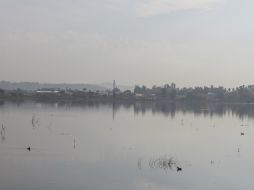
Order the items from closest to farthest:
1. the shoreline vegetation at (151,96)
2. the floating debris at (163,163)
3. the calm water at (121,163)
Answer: the calm water at (121,163)
the floating debris at (163,163)
the shoreline vegetation at (151,96)

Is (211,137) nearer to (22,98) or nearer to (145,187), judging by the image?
(145,187)

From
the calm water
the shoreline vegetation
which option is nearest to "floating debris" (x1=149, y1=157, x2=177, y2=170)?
the calm water

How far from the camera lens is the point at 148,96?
15775 cm

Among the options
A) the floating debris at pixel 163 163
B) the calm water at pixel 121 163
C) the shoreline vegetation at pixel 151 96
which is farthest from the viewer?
the shoreline vegetation at pixel 151 96

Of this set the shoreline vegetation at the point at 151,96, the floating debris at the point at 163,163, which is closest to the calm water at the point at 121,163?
the floating debris at the point at 163,163

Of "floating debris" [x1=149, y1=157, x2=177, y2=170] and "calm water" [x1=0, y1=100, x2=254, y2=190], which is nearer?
"calm water" [x1=0, y1=100, x2=254, y2=190]

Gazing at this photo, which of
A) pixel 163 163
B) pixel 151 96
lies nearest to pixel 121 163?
pixel 163 163

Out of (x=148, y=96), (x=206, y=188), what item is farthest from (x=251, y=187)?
(x=148, y=96)

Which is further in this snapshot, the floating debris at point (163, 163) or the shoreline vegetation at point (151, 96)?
the shoreline vegetation at point (151, 96)

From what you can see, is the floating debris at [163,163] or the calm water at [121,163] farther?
the floating debris at [163,163]

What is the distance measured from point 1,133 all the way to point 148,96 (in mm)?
126009

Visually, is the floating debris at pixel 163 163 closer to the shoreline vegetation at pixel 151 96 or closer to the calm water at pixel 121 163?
the calm water at pixel 121 163

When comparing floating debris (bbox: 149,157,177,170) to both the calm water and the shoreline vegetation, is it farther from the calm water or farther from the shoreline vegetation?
the shoreline vegetation

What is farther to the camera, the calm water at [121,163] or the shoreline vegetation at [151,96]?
the shoreline vegetation at [151,96]
